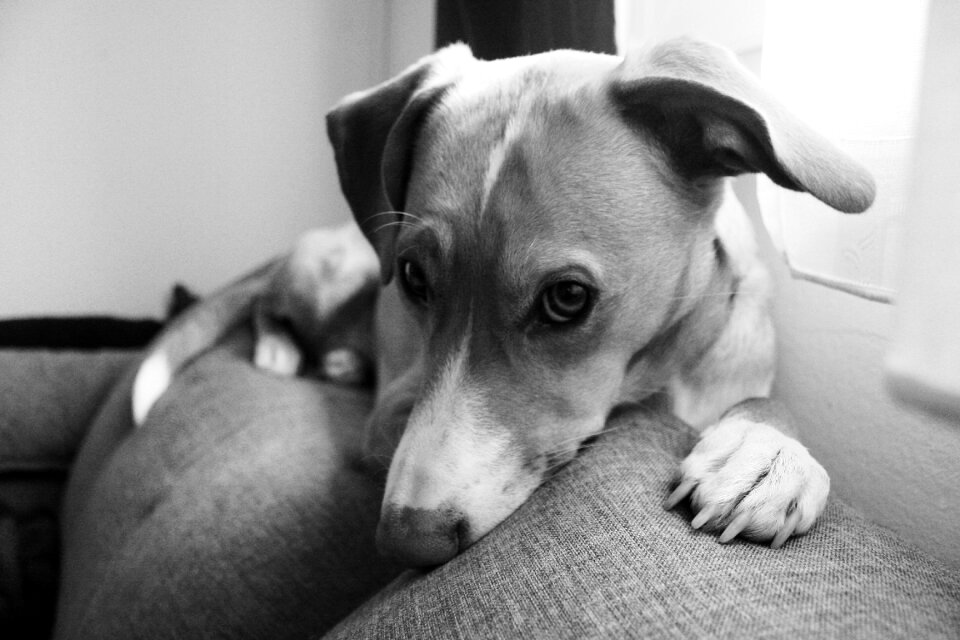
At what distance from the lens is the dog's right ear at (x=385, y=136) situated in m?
1.24

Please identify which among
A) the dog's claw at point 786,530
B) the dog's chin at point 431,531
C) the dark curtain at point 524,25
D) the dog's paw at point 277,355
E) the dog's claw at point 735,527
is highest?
the dark curtain at point 524,25

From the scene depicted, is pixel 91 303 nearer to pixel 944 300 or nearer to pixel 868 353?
pixel 868 353

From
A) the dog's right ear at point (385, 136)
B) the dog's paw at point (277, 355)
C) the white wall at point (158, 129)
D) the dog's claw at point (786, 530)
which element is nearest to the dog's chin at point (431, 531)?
the dog's claw at point (786, 530)

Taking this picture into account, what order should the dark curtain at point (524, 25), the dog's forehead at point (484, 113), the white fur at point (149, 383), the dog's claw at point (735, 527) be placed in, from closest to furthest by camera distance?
the dog's claw at point (735, 527) < the dog's forehead at point (484, 113) < the dark curtain at point (524, 25) < the white fur at point (149, 383)

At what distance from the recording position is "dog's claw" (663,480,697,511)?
863 millimetres

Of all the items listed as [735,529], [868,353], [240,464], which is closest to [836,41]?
[868,353]

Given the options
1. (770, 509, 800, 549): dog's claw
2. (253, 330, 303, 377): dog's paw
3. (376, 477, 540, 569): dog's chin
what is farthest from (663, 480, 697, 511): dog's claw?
(253, 330, 303, 377): dog's paw

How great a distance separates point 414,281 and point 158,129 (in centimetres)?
254

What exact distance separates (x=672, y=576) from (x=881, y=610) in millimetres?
186

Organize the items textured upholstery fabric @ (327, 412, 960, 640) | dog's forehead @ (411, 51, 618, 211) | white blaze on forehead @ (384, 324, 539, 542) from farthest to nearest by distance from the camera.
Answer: dog's forehead @ (411, 51, 618, 211) < white blaze on forehead @ (384, 324, 539, 542) < textured upholstery fabric @ (327, 412, 960, 640)

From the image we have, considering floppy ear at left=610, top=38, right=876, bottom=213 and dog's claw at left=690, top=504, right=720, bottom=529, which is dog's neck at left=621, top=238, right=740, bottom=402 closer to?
floppy ear at left=610, top=38, right=876, bottom=213

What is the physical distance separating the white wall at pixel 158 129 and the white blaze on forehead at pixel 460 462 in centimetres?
232

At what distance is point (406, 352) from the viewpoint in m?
1.66

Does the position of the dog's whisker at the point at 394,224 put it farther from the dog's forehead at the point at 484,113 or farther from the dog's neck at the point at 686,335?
the dog's neck at the point at 686,335
